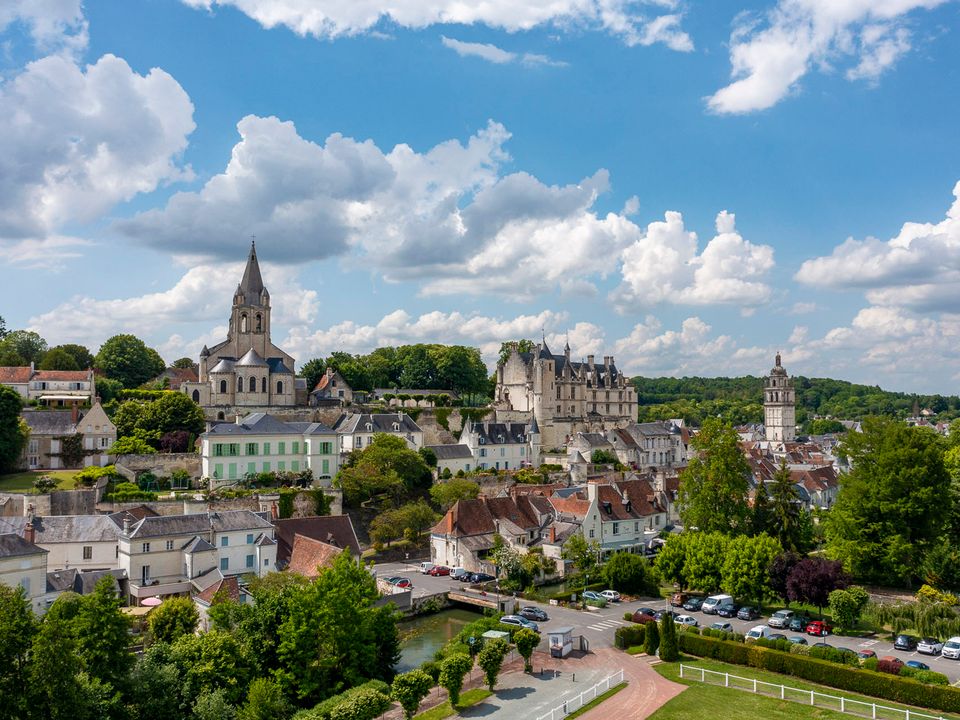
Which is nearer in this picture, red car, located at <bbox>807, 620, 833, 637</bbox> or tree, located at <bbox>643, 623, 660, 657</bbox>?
tree, located at <bbox>643, 623, 660, 657</bbox>

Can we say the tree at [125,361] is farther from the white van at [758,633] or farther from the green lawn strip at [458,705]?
the white van at [758,633]

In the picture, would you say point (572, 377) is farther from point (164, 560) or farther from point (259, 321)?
point (164, 560)

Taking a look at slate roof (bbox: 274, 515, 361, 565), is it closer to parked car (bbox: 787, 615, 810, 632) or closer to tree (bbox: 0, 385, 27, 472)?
tree (bbox: 0, 385, 27, 472)

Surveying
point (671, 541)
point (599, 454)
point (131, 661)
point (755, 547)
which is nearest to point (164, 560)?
point (131, 661)

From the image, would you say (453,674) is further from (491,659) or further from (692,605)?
(692,605)

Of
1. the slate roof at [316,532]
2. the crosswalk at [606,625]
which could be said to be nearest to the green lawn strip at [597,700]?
the crosswalk at [606,625]

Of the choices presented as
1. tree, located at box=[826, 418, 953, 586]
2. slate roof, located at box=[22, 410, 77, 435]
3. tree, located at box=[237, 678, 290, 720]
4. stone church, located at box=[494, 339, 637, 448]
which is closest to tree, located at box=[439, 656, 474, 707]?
tree, located at box=[237, 678, 290, 720]

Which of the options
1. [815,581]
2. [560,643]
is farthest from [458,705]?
[815,581]
